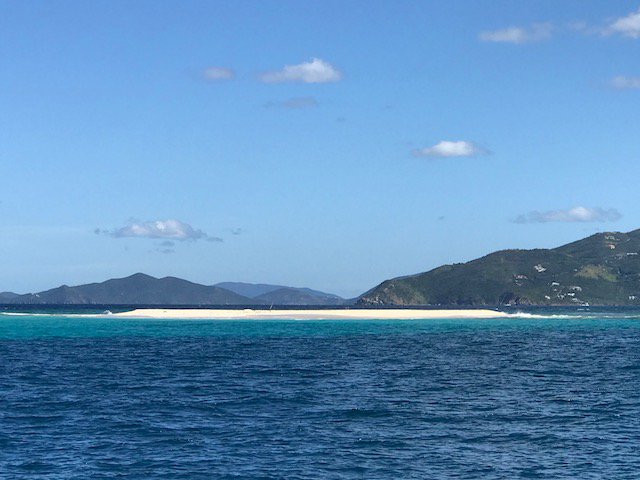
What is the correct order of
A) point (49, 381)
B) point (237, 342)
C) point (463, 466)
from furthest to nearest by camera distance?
point (237, 342) < point (49, 381) < point (463, 466)

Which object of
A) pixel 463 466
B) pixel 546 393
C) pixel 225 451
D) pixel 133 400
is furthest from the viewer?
pixel 546 393

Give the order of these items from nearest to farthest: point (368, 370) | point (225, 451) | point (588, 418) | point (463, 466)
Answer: point (463, 466) < point (225, 451) < point (588, 418) < point (368, 370)

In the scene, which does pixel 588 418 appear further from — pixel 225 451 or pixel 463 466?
pixel 225 451

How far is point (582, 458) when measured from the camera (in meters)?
47.5

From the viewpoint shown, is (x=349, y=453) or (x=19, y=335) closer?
(x=349, y=453)

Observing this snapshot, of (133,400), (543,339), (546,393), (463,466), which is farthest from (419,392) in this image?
(543,339)

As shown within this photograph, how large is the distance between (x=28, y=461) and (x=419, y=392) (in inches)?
1477

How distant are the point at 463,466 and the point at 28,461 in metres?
23.3

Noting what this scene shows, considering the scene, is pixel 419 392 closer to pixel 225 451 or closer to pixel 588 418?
pixel 588 418

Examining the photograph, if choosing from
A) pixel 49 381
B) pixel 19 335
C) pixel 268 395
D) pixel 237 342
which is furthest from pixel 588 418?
pixel 19 335

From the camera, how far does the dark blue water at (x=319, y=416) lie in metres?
45.8

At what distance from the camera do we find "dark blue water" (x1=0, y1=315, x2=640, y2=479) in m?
45.8

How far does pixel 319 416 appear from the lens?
60938 mm

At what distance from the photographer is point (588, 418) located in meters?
60.7
